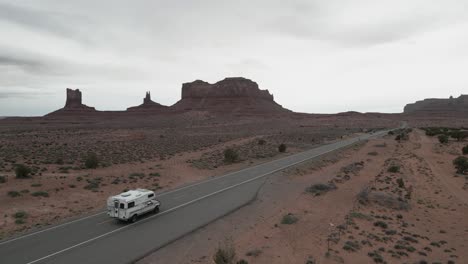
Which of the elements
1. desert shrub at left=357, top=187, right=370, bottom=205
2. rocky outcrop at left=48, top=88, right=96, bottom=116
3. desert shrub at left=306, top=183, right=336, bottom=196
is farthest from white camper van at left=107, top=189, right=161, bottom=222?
rocky outcrop at left=48, top=88, right=96, bottom=116

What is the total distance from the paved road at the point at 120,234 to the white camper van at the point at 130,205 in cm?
55

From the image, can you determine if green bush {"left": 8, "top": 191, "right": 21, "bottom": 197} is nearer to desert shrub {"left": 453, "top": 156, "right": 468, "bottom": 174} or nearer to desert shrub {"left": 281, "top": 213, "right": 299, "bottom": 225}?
desert shrub {"left": 281, "top": 213, "right": 299, "bottom": 225}

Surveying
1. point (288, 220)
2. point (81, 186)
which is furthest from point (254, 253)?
point (81, 186)

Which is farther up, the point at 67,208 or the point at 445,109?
the point at 445,109

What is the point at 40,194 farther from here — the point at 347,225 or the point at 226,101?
the point at 226,101

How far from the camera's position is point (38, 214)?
19.5 meters

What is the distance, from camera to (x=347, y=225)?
17.0 meters

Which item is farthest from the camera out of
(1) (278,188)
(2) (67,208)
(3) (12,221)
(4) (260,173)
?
(4) (260,173)

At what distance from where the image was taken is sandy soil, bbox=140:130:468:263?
13680 mm

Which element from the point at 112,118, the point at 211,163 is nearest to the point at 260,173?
the point at 211,163

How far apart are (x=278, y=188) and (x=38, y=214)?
1833cm

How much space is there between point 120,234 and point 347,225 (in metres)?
13.1

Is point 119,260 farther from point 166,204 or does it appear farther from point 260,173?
point 260,173

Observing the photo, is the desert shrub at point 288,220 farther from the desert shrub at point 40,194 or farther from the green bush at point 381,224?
the desert shrub at point 40,194
